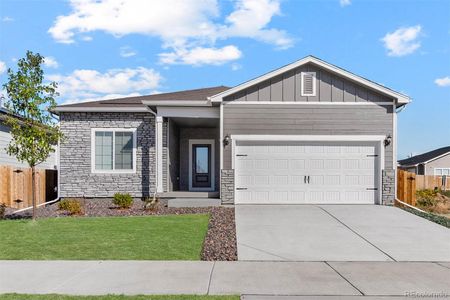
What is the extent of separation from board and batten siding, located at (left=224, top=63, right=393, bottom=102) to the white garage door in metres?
1.56

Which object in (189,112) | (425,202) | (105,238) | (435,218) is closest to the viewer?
(105,238)

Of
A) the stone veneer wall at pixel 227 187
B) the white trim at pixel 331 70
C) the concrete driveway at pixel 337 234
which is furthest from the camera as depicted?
the stone veneer wall at pixel 227 187

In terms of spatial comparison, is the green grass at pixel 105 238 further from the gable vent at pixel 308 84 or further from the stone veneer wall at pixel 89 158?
the gable vent at pixel 308 84

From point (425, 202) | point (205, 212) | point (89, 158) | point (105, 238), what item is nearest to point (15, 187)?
point (89, 158)

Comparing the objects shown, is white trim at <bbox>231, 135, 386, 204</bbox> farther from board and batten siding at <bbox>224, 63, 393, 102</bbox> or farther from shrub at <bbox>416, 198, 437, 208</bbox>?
shrub at <bbox>416, 198, 437, 208</bbox>

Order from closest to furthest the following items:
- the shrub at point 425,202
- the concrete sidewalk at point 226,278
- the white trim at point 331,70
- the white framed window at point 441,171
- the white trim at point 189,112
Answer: the concrete sidewalk at point 226,278
the white trim at point 331,70
the white trim at point 189,112
the shrub at point 425,202
the white framed window at point 441,171

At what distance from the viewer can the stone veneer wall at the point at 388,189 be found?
14.1 meters

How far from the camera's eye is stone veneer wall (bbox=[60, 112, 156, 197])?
16.0 m

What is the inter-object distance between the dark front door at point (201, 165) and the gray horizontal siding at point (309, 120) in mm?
4640

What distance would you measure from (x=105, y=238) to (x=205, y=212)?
424 cm

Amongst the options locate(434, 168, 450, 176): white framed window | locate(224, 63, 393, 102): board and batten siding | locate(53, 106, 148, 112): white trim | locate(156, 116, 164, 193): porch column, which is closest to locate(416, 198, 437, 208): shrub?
locate(224, 63, 393, 102): board and batten siding

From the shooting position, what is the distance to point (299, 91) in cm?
1423

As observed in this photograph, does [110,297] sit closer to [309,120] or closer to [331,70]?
[309,120]

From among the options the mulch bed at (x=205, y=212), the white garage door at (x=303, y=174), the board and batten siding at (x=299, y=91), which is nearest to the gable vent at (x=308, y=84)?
the board and batten siding at (x=299, y=91)
